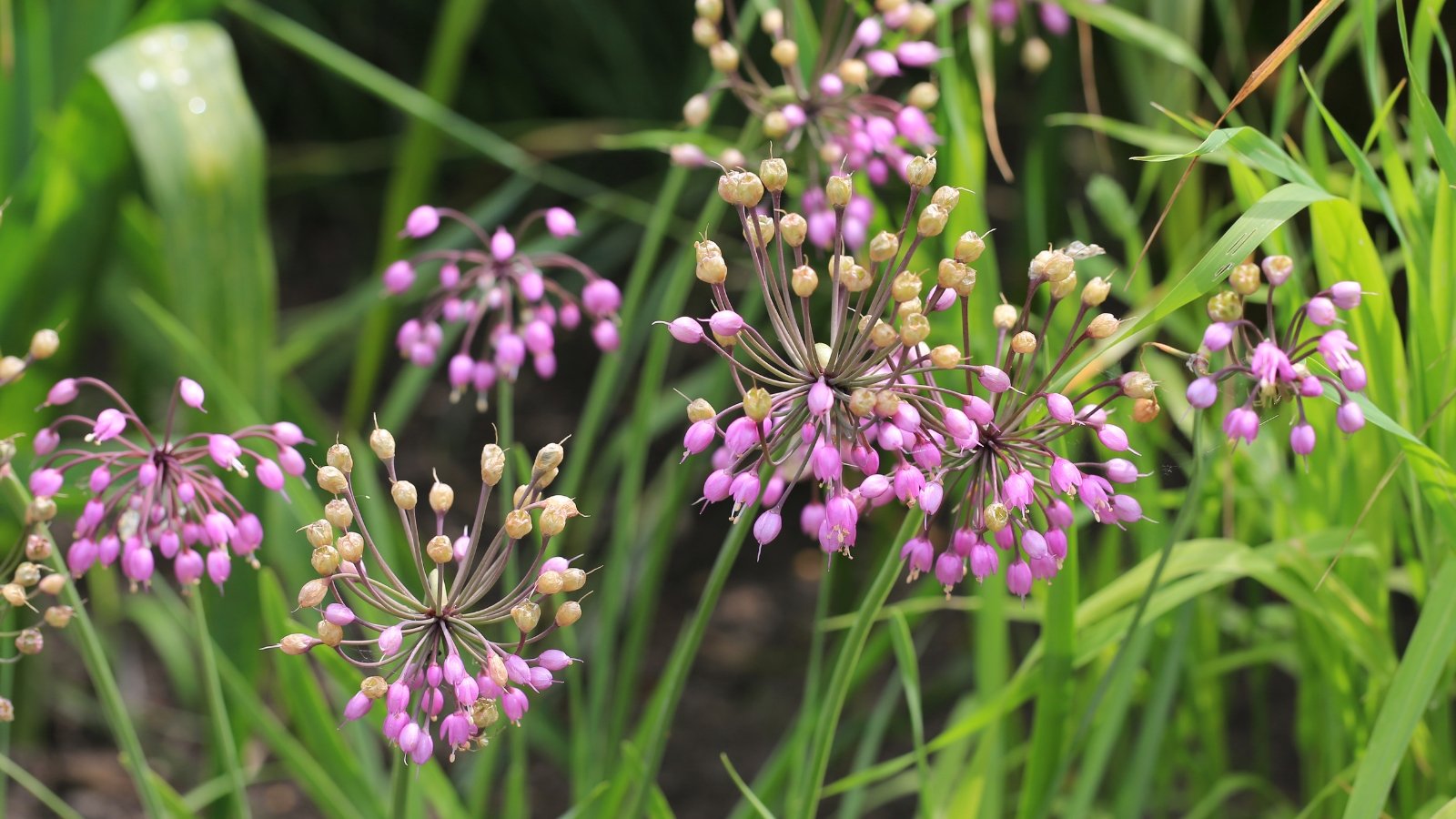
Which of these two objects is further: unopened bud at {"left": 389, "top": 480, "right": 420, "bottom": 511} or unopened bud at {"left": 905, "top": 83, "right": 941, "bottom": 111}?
unopened bud at {"left": 905, "top": 83, "right": 941, "bottom": 111}

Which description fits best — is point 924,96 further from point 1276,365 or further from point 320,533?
point 320,533

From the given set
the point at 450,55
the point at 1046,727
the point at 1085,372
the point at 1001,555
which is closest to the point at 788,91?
the point at 1085,372

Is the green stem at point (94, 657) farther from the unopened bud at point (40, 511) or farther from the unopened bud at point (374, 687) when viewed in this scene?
the unopened bud at point (374, 687)

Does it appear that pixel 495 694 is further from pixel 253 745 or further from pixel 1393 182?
pixel 253 745

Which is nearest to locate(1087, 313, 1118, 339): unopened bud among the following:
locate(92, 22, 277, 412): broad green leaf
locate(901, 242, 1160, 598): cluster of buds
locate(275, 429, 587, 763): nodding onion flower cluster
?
locate(901, 242, 1160, 598): cluster of buds

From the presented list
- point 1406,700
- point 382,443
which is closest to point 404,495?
point 382,443

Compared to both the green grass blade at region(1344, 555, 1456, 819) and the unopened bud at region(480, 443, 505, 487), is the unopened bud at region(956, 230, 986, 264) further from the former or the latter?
the green grass blade at region(1344, 555, 1456, 819)

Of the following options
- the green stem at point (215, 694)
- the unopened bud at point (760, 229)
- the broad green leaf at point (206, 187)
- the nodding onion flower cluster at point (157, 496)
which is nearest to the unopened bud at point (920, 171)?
the unopened bud at point (760, 229)
